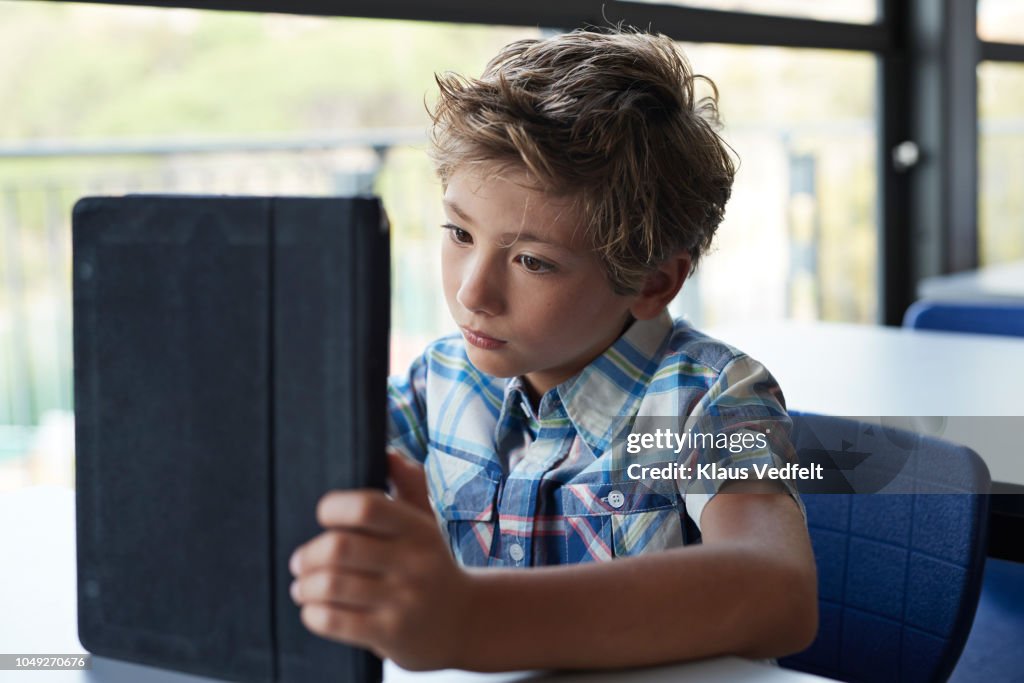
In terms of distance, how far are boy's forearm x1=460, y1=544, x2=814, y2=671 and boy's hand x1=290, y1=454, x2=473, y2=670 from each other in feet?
0.14

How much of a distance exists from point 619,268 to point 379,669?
1.56ft

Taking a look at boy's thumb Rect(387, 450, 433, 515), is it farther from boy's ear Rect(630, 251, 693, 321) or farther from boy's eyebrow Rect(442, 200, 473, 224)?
boy's ear Rect(630, 251, 693, 321)

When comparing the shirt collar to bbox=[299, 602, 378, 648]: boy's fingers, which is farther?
the shirt collar

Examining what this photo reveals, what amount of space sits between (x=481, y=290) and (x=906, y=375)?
111cm

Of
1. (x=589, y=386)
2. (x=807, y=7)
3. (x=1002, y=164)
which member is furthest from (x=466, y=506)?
(x=1002, y=164)

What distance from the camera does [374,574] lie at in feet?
1.93

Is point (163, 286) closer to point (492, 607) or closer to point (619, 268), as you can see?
point (492, 607)

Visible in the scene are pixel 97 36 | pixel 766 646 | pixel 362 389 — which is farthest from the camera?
pixel 97 36

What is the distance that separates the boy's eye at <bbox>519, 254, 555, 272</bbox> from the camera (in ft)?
3.11

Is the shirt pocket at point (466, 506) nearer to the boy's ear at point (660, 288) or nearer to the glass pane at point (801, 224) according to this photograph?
the boy's ear at point (660, 288)

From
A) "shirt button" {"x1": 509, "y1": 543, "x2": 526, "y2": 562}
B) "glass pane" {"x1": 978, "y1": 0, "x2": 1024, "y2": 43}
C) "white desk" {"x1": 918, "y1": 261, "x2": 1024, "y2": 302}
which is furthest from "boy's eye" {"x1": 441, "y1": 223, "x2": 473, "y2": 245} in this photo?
"glass pane" {"x1": 978, "y1": 0, "x2": 1024, "y2": 43}

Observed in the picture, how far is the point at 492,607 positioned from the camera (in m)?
0.65

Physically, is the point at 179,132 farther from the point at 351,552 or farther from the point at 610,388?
the point at 351,552

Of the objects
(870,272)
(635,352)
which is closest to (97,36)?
(870,272)
